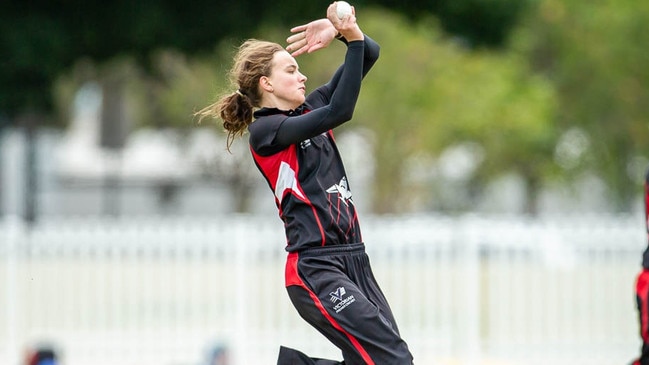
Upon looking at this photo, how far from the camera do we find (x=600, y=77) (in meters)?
28.5

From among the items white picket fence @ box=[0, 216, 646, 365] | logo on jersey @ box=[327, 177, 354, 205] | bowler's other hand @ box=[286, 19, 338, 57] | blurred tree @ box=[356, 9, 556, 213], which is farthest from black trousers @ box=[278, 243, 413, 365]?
blurred tree @ box=[356, 9, 556, 213]

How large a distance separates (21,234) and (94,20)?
2933 mm

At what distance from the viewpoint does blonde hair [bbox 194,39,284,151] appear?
5.33 metres

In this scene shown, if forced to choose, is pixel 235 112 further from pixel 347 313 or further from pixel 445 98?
pixel 445 98

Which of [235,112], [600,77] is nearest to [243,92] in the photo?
[235,112]

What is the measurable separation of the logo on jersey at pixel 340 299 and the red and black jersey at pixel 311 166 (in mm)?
211

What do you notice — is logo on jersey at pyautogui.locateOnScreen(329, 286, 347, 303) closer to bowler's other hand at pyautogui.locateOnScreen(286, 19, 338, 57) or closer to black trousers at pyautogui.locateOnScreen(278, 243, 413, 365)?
black trousers at pyautogui.locateOnScreen(278, 243, 413, 365)

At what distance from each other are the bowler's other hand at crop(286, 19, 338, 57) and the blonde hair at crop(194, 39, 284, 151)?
0.28 feet

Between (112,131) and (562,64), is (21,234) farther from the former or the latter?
(112,131)

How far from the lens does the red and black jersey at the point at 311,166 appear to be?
502 cm

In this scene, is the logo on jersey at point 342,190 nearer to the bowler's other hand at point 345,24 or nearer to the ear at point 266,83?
the ear at point 266,83

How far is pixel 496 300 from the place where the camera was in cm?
1330

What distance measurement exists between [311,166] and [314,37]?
57 centimetres

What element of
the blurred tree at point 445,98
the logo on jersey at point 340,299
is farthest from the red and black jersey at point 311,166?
the blurred tree at point 445,98
